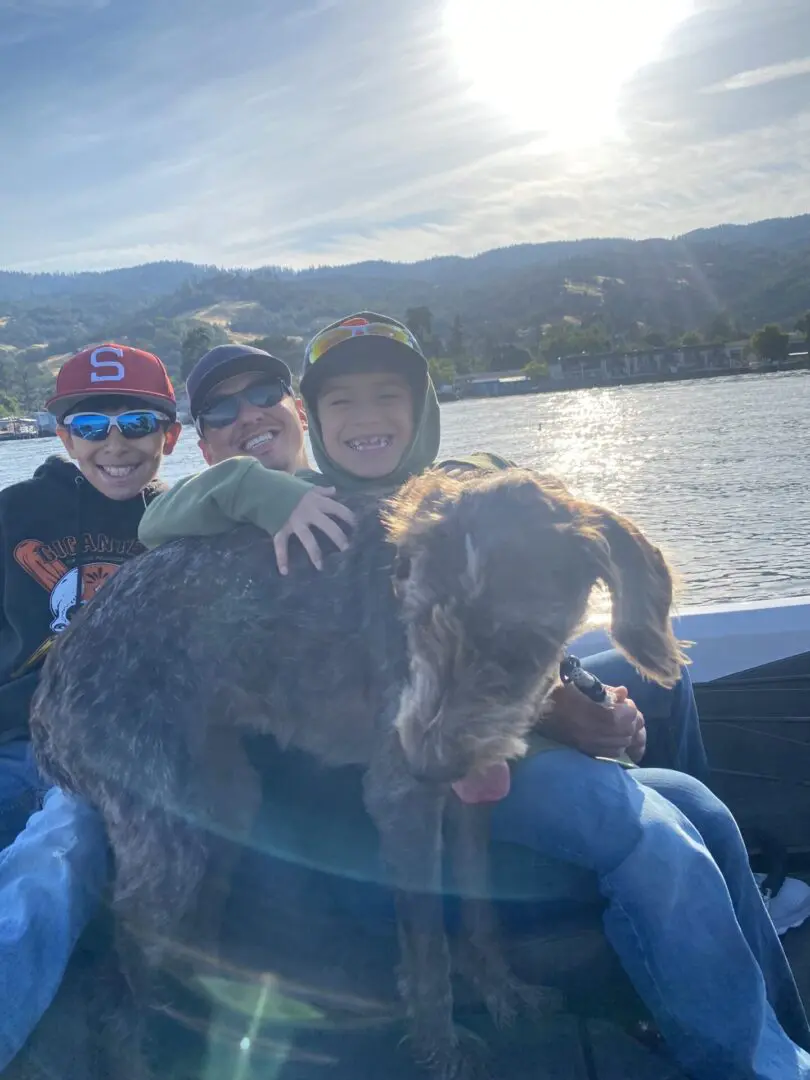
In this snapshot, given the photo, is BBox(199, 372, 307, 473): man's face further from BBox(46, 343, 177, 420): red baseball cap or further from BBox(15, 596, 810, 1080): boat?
BBox(15, 596, 810, 1080): boat

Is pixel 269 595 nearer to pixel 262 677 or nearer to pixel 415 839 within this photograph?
pixel 262 677

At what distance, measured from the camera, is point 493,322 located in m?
118

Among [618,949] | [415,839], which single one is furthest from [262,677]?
[618,949]

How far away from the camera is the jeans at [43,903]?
2288 millimetres

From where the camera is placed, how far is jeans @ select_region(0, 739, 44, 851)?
3.63 meters

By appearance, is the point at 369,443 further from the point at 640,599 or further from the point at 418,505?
the point at 640,599

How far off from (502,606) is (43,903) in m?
1.58

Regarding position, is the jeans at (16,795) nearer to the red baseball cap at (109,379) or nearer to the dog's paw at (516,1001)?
the red baseball cap at (109,379)

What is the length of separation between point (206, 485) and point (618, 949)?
2.03 m

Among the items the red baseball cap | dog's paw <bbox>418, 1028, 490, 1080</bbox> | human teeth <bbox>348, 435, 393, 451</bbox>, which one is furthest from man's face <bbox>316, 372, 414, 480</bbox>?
dog's paw <bbox>418, 1028, 490, 1080</bbox>

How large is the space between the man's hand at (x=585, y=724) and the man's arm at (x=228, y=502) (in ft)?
3.67

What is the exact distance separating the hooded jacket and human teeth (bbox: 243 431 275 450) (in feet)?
1.98

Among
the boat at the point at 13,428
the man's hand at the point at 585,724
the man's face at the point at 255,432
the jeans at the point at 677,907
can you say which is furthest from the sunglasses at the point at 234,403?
the boat at the point at 13,428

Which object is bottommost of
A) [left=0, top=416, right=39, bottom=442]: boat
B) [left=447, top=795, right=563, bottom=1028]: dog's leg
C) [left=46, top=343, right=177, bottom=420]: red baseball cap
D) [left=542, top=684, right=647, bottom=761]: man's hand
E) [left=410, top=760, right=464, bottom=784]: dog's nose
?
[left=447, top=795, right=563, bottom=1028]: dog's leg
